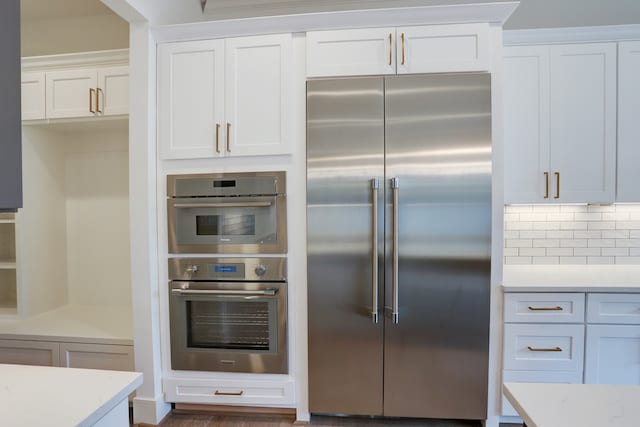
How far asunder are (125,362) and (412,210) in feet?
6.57

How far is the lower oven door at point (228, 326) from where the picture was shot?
6.37 feet

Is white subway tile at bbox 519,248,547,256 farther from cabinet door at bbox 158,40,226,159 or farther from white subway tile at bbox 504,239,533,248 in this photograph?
cabinet door at bbox 158,40,226,159

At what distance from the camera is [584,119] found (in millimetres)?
2035

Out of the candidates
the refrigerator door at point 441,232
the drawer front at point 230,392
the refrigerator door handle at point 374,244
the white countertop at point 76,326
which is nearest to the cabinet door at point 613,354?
the refrigerator door at point 441,232

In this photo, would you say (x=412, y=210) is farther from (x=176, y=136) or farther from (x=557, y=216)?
(x=176, y=136)

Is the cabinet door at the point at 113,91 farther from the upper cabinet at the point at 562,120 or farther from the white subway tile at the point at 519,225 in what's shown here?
the white subway tile at the point at 519,225

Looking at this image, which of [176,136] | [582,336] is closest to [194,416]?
[176,136]

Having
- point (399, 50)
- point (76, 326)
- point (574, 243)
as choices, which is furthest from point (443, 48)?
point (76, 326)

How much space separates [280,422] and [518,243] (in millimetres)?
2024

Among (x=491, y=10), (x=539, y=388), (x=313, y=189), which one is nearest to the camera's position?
(x=539, y=388)

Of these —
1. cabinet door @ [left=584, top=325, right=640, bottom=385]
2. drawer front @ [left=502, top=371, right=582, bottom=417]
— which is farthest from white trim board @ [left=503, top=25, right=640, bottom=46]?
drawer front @ [left=502, top=371, right=582, bottom=417]

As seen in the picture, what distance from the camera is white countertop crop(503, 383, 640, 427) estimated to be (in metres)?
0.68

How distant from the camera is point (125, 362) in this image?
205 centimetres

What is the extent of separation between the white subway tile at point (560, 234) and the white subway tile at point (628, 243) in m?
0.32
